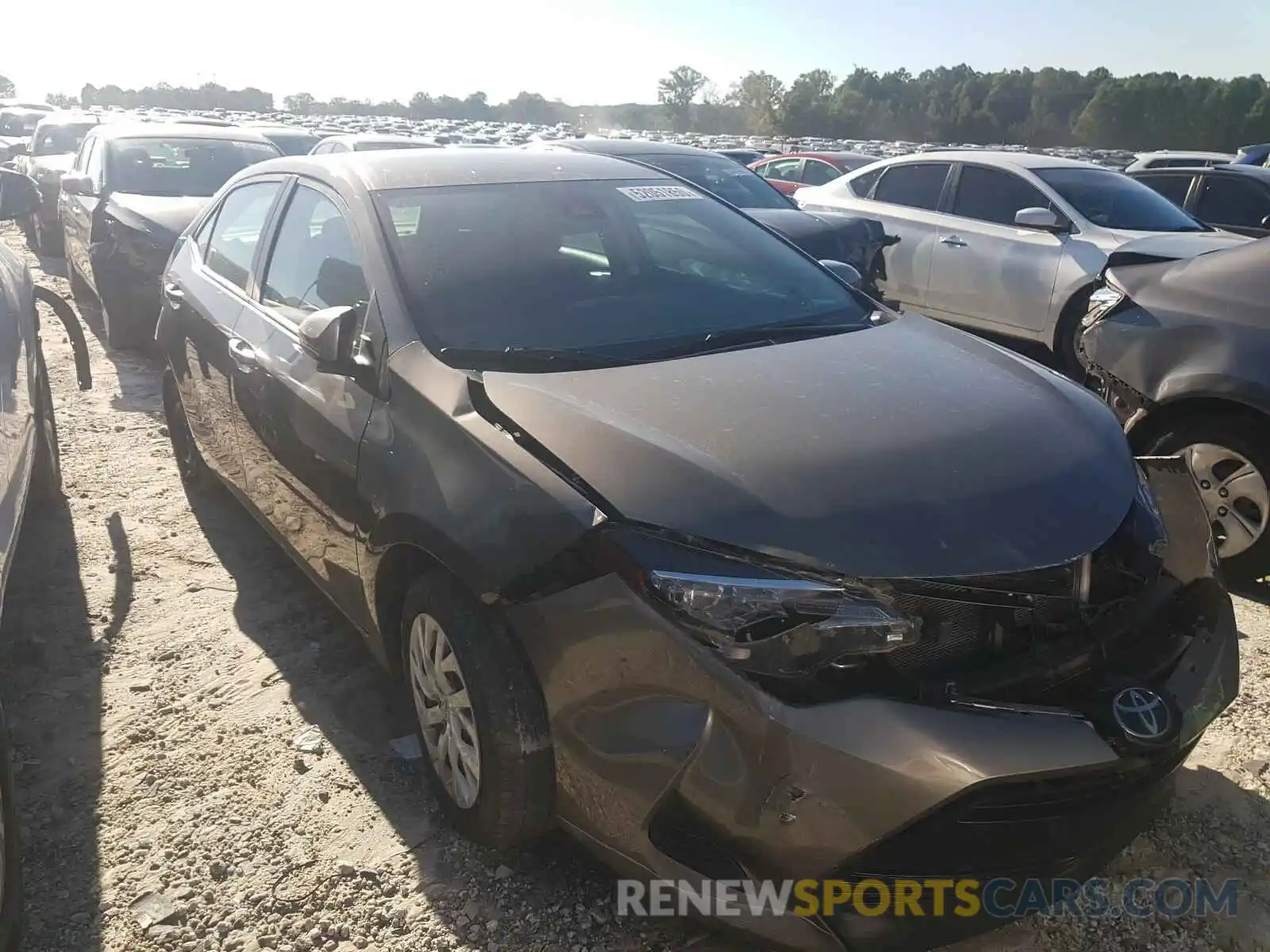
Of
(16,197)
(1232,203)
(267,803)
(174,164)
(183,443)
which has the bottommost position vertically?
(267,803)

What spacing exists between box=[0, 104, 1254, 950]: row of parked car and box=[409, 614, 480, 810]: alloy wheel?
0.5 inches

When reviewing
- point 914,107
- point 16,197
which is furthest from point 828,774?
point 914,107

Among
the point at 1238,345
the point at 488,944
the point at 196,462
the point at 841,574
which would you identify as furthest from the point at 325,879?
the point at 1238,345

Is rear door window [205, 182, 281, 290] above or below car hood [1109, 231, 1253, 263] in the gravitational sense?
above

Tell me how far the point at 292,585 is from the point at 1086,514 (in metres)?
3.09

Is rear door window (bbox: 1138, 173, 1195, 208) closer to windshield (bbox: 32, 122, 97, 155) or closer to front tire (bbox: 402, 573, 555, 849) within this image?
front tire (bbox: 402, 573, 555, 849)

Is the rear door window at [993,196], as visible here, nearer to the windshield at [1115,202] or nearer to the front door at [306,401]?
the windshield at [1115,202]

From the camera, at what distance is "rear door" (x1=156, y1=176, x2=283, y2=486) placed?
378 centimetres

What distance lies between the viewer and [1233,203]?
906 cm

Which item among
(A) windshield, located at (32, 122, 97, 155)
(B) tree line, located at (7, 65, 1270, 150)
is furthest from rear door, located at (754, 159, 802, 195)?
(B) tree line, located at (7, 65, 1270, 150)

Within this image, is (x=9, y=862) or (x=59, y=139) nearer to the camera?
(x=9, y=862)

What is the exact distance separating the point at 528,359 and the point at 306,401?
33.9 inches

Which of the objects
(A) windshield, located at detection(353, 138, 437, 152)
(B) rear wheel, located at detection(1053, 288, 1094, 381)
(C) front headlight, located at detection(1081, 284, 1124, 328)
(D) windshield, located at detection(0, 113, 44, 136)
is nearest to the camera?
(C) front headlight, located at detection(1081, 284, 1124, 328)

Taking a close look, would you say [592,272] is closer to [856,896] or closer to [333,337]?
[333,337]
